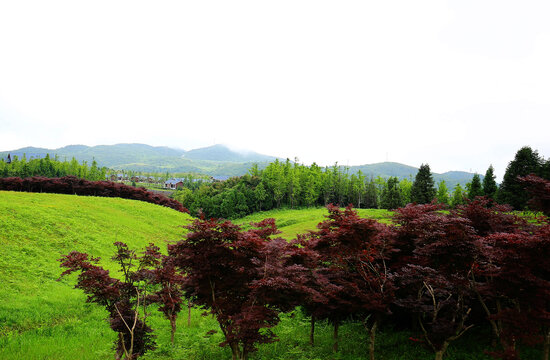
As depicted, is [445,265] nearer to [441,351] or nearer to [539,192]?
[441,351]

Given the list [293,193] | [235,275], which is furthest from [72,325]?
[293,193]

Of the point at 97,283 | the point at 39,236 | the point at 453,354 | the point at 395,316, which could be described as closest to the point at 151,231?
the point at 39,236

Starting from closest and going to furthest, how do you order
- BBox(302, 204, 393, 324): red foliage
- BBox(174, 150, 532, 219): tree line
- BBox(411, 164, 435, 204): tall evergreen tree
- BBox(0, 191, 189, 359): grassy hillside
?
BBox(302, 204, 393, 324): red foliage → BBox(0, 191, 189, 359): grassy hillside → BBox(411, 164, 435, 204): tall evergreen tree → BBox(174, 150, 532, 219): tree line

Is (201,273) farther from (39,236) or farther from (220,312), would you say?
(39,236)

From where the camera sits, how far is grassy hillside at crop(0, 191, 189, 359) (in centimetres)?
945

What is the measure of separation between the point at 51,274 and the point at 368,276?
1659 cm

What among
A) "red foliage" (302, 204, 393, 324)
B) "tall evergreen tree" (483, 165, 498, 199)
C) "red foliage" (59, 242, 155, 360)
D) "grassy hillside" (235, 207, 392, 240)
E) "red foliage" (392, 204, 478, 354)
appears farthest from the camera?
"tall evergreen tree" (483, 165, 498, 199)

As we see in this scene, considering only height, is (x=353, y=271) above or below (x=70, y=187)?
below

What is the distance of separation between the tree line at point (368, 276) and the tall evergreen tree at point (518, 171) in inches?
1185

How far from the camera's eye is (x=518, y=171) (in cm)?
3247

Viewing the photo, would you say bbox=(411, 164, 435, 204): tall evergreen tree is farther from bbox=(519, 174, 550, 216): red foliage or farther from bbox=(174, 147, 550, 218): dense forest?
bbox=(519, 174, 550, 216): red foliage

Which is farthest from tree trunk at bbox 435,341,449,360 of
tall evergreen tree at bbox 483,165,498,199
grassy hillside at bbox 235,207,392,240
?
tall evergreen tree at bbox 483,165,498,199

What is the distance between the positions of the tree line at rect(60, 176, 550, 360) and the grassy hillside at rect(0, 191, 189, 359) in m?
1.66

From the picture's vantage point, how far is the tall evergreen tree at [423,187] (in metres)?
47.8
